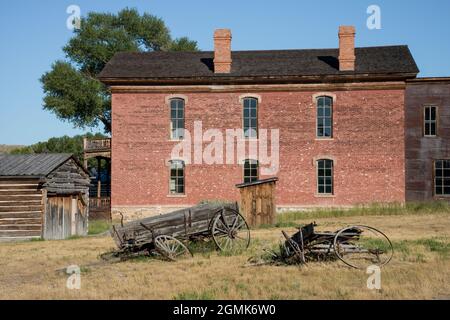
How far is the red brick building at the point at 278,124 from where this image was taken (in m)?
26.8

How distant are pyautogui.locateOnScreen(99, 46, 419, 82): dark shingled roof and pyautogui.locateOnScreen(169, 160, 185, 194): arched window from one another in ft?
14.3

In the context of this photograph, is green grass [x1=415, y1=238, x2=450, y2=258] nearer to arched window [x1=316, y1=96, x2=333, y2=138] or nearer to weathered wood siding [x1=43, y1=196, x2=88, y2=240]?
arched window [x1=316, y1=96, x2=333, y2=138]

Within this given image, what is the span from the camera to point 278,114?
27.3 m

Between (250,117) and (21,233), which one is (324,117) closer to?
(250,117)

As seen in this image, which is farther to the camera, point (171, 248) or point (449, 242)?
point (449, 242)

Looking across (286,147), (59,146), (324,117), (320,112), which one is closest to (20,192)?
(286,147)

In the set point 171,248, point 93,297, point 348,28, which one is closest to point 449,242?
point 171,248

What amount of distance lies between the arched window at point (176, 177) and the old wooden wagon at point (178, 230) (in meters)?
13.0

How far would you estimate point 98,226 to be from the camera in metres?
26.9

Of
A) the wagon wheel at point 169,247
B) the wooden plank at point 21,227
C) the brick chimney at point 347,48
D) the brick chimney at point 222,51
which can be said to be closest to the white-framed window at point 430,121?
the brick chimney at point 347,48

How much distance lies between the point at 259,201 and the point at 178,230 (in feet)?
32.4

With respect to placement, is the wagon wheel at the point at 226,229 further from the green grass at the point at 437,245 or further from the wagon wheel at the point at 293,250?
the green grass at the point at 437,245
